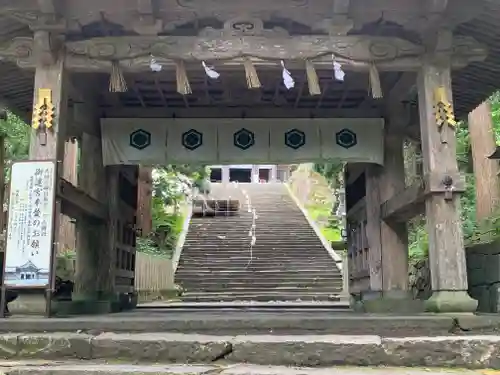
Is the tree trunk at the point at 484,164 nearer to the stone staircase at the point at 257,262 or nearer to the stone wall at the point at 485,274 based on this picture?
the stone wall at the point at 485,274

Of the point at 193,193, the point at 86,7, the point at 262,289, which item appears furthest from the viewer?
the point at 193,193

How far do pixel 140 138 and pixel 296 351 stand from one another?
5.17 m

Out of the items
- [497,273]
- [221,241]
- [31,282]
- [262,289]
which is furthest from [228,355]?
[221,241]

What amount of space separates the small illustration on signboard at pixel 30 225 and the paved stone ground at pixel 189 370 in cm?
147

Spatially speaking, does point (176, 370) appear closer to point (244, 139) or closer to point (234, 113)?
point (244, 139)

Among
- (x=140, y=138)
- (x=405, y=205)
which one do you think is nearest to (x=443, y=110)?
(x=405, y=205)

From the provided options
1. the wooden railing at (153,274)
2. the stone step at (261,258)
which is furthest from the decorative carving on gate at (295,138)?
the stone step at (261,258)

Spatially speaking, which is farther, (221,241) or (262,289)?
(221,241)

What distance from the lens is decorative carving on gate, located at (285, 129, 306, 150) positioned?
8602mm

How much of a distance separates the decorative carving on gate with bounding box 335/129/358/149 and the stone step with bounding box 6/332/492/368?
14.6ft

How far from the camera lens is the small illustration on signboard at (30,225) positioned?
220 inches

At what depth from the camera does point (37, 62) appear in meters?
6.24

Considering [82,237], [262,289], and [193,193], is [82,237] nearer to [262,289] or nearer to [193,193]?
[262,289]

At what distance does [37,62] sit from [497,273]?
21.0 ft
